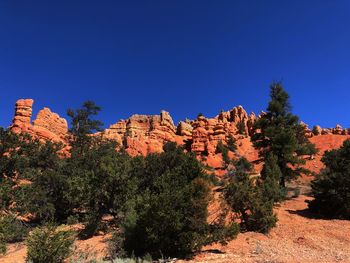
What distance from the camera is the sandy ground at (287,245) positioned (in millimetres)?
12242

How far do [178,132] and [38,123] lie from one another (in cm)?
4106

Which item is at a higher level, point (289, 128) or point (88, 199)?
point (289, 128)

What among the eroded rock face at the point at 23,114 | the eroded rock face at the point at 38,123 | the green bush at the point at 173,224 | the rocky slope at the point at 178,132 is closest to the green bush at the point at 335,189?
the green bush at the point at 173,224

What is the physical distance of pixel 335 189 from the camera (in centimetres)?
2044

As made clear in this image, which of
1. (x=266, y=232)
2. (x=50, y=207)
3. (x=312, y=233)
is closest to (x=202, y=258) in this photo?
(x=266, y=232)

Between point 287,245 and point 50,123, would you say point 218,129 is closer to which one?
point 50,123

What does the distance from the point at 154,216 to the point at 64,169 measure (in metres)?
21.0

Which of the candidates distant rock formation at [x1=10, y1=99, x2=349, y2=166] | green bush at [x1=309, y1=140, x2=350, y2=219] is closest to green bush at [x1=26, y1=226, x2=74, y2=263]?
green bush at [x1=309, y1=140, x2=350, y2=219]

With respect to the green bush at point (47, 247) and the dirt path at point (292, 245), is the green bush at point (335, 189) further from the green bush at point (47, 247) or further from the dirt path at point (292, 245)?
the green bush at point (47, 247)

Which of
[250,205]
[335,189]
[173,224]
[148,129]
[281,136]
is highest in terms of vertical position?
[148,129]

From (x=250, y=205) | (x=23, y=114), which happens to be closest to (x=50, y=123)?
(x=23, y=114)

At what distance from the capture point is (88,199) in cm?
2136

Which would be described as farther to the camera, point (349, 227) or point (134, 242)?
point (349, 227)

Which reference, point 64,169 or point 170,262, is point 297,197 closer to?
point 170,262
